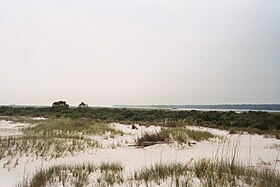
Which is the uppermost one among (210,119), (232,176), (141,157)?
(232,176)

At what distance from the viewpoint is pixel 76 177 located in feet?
18.8

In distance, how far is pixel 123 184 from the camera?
5164 millimetres

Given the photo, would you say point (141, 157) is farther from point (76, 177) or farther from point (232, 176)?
point (232, 176)

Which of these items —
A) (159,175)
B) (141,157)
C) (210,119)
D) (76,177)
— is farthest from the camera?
(210,119)

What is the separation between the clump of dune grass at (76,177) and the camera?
522 cm

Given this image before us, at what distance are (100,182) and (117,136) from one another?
33.3ft

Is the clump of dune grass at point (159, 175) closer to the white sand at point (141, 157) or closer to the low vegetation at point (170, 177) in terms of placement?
the low vegetation at point (170, 177)

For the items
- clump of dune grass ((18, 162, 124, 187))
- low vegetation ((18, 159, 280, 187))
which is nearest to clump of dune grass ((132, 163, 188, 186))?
low vegetation ((18, 159, 280, 187))

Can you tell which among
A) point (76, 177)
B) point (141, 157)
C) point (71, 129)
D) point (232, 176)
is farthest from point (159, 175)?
point (71, 129)

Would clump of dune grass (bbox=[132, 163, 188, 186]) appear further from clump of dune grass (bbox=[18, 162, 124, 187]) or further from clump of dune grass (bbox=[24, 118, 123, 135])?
clump of dune grass (bbox=[24, 118, 123, 135])

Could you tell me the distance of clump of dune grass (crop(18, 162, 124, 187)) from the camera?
206 inches

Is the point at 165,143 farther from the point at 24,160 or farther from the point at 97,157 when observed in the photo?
the point at 24,160

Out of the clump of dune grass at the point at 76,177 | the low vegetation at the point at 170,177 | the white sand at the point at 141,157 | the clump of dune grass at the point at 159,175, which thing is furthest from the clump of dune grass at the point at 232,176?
the clump of dune grass at the point at 76,177

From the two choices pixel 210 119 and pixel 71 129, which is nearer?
pixel 71 129
